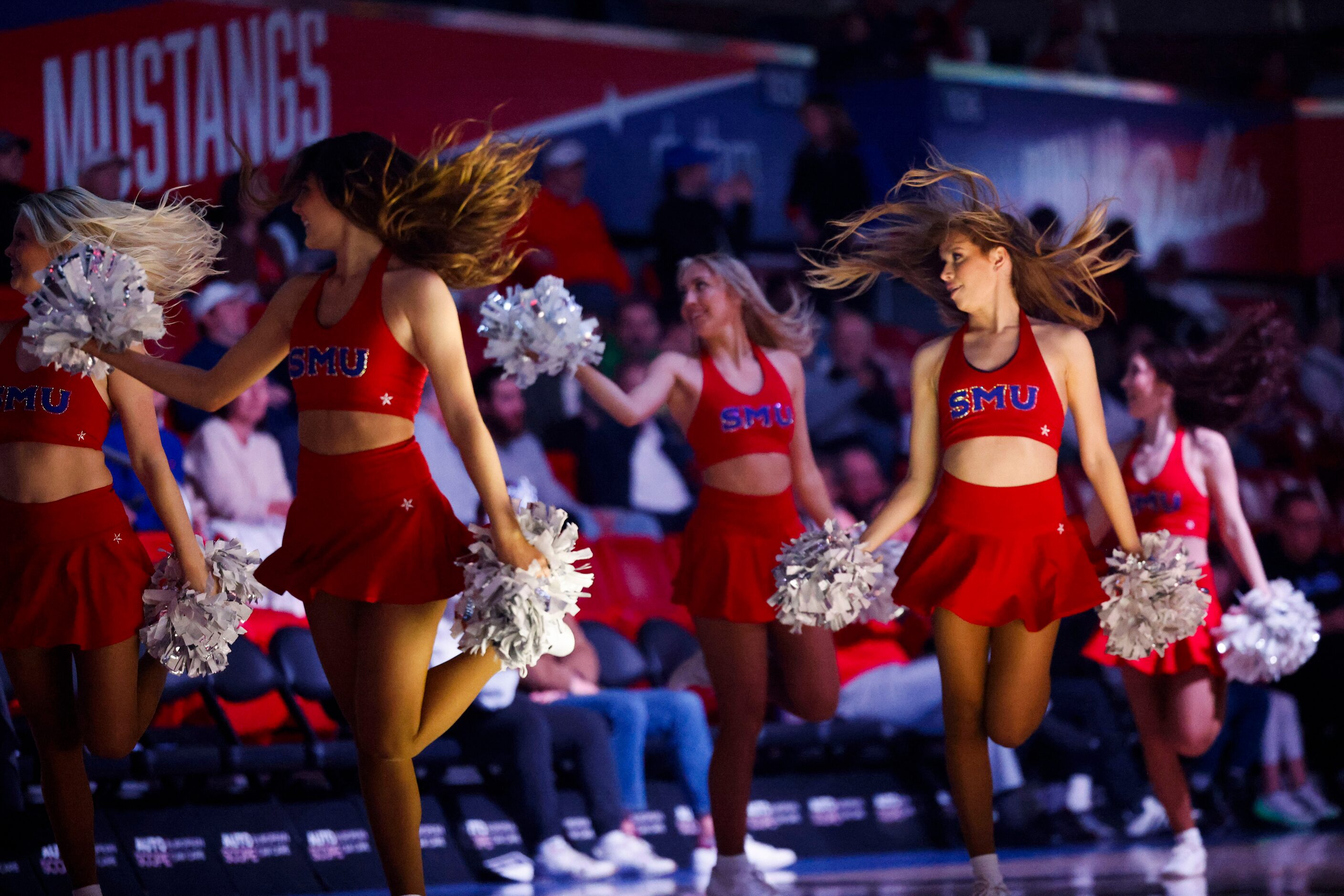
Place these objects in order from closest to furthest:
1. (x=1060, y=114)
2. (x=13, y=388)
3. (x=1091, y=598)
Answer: (x=13, y=388), (x=1091, y=598), (x=1060, y=114)

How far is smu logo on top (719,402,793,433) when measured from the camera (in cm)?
503

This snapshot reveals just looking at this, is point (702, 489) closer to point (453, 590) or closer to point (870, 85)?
point (453, 590)

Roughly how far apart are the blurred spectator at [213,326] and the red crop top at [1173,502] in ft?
12.3

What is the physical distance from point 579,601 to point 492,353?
122 inches

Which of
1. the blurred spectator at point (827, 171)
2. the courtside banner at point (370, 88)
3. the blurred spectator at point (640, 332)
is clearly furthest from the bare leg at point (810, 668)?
the blurred spectator at point (827, 171)

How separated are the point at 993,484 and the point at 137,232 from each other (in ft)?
7.80

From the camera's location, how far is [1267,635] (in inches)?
218

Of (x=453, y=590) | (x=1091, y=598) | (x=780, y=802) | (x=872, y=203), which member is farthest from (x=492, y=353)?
(x=872, y=203)

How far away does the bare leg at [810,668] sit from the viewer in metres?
4.88

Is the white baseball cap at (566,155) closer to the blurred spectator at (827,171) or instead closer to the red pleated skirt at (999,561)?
the blurred spectator at (827,171)

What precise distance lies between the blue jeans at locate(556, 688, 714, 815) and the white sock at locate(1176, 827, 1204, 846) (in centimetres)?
173

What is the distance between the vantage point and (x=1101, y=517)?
17.4 feet

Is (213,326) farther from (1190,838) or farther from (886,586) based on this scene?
(1190,838)

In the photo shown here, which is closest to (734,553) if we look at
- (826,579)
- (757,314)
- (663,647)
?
(826,579)
